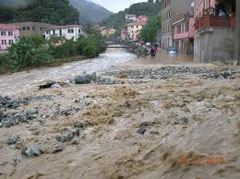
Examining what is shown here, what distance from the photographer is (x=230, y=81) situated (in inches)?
561

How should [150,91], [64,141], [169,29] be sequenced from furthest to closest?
1. [169,29]
2. [150,91]
3. [64,141]

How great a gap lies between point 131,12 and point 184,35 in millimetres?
125260

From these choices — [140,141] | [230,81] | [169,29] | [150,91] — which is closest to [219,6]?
[230,81]

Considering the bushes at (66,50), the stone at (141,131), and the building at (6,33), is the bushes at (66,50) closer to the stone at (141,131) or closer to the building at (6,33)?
the building at (6,33)

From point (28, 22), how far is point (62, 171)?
7360 cm

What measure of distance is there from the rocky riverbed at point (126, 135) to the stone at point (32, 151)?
0.03 ft

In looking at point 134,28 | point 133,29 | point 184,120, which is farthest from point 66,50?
point 133,29

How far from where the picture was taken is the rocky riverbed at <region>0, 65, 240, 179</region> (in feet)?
19.4

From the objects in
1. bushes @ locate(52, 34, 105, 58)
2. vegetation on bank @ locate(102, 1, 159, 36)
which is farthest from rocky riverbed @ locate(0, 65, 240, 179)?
vegetation on bank @ locate(102, 1, 159, 36)

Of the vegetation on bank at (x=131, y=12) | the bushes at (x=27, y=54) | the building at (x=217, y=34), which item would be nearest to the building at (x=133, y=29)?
the vegetation on bank at (x=131, y=12)

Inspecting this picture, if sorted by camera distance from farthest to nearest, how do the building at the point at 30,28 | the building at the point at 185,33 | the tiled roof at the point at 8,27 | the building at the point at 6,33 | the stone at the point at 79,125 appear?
the building at the point at 30,28, the building at the point at 6,33, the tiled roof at the point at 8,27, the building at the point at 185,33, the stone at the point at 79,125

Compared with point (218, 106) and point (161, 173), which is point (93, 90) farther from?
point (161, 173)

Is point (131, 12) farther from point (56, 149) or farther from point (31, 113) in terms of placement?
point (56, 149)
